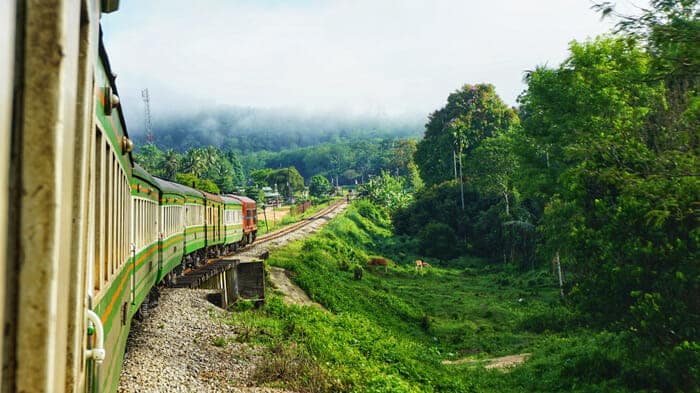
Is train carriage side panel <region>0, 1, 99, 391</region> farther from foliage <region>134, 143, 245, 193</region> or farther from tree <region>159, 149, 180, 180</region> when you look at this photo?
tree <region>159, 149, 180, 180</region>

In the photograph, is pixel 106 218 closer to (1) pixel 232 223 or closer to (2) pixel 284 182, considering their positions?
(1) pixel 232 223

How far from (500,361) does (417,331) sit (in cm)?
443

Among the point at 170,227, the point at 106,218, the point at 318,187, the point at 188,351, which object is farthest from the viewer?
the point at 318,187

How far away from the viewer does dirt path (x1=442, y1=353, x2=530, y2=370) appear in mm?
16969

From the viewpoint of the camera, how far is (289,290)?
67.6 feet

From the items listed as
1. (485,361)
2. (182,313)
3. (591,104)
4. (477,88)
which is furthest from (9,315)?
(477,88)

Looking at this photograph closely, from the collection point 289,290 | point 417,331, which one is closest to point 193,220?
point 289,290

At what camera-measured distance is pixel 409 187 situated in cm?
9038

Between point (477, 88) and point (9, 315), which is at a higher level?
point (477, 88)

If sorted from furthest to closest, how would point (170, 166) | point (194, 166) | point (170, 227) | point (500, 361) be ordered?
1. point (194, 166)
2. point (170, 166)
3. point (500, 361)
4. point (170, 227)

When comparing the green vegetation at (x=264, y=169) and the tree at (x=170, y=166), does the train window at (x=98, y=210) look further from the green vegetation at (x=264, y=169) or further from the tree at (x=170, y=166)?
the tree at (x=170, y=166)

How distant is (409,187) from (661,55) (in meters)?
81.5

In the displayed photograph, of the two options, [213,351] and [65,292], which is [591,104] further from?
[65,292]

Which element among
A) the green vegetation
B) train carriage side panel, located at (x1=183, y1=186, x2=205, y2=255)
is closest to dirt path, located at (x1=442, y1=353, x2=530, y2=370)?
train carriage side panel, located at (x1=183, y1=186, x2=205, y2=255)
